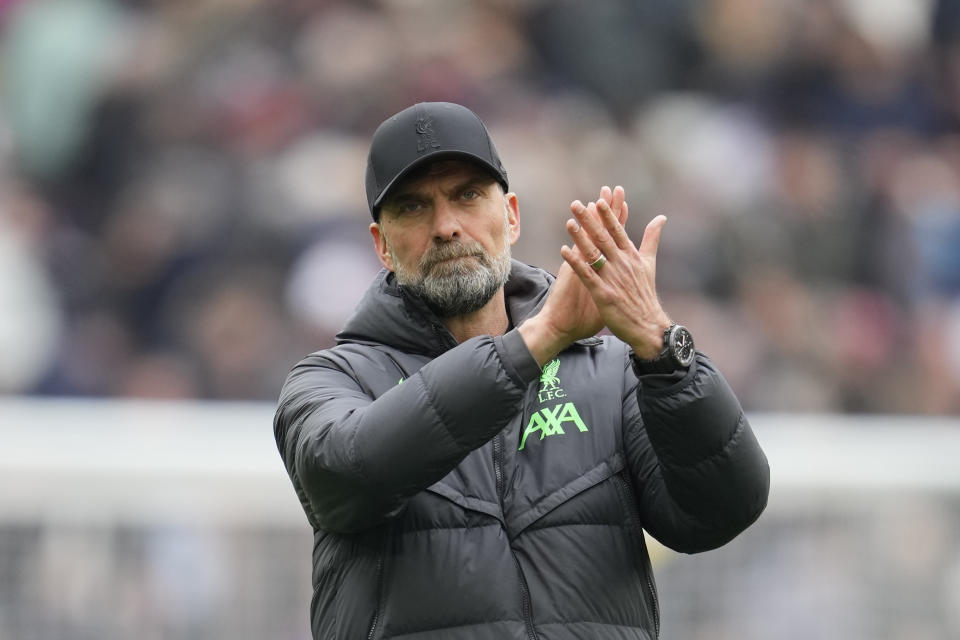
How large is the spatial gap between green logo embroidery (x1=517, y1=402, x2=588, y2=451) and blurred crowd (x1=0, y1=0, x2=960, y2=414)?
4.07 metres

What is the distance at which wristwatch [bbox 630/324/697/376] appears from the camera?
8.89 feet

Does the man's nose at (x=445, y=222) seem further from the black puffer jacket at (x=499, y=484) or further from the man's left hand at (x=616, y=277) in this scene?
the man's left hand at (x=616, y=277)

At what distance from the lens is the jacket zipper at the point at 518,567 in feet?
9.12

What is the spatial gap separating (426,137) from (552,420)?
1.87ft

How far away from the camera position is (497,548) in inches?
111

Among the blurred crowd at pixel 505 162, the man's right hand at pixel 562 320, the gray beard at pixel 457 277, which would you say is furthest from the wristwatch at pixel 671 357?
the blurred crowd at pixel 505 162

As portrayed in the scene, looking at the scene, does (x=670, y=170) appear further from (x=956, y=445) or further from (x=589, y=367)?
(x=589, y=367)

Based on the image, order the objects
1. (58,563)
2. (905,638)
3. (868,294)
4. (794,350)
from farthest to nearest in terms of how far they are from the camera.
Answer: (868,294) → (794,350) → (905,638) → (58,563)

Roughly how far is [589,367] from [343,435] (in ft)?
1.83

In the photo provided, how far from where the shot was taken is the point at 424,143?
3010mm

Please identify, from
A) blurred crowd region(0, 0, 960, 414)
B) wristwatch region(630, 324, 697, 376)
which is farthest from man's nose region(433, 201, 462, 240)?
blurred crowd region(0, 0, 960, 414)

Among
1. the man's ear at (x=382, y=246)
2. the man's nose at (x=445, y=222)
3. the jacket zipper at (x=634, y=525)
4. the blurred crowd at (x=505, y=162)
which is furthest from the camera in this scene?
the blurred crowd at (x=505, y=162)

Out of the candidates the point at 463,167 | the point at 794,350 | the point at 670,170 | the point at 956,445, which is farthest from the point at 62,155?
the point at 463,167

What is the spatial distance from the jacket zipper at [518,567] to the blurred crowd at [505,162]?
13.4 ft
